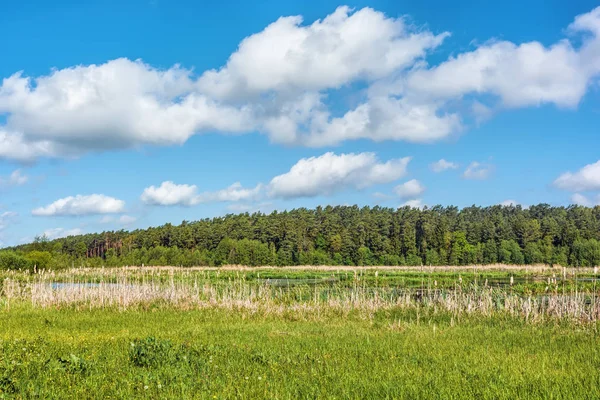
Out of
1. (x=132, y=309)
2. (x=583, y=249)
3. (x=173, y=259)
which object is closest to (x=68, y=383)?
(x=132, y=309)

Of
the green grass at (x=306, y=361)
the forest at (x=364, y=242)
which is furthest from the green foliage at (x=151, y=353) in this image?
the forest at (x=364, y=242)

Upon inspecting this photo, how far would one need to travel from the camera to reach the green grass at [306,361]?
6.71m

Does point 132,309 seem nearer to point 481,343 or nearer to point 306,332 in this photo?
point 306,332

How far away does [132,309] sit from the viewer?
17.8 m

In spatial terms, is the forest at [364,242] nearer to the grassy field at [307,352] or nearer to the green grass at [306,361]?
the grassy field at [307,352]

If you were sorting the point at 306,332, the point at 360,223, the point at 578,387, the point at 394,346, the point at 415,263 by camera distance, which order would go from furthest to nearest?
1. the point at 360,223
2. the point at 415,263
3. the point at 306,332
4. the point at 394,346
5. the point at 578,387

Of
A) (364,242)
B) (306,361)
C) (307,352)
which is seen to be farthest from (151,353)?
(364,242)

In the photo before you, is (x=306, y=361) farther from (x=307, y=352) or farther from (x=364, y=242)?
(x=364, y=242)

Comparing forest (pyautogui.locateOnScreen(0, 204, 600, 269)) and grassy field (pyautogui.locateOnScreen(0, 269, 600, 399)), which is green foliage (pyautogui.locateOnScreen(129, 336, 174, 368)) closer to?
grassy field (pyautogui.locateOnScreen(0, 269, 600, 399))

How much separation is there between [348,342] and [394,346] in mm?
1027

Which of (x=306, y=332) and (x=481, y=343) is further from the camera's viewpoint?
(x=306, y=332)

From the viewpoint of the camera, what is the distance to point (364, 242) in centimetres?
9600

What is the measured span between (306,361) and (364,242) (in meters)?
88.4

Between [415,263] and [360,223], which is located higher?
[360,223]
